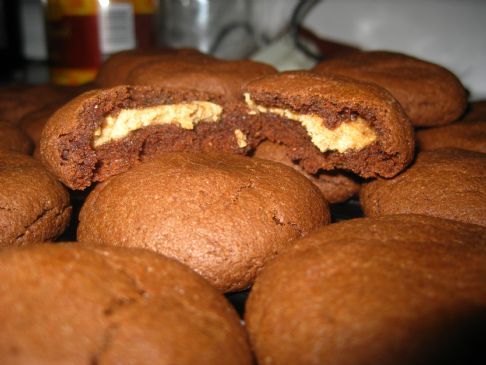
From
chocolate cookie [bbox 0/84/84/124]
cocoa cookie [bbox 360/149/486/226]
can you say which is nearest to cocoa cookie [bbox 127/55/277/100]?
chocolate cookie [bbox 0/84/84/124]

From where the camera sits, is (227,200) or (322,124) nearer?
(227,200)

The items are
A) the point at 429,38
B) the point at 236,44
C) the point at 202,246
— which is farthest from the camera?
the point at 236,44

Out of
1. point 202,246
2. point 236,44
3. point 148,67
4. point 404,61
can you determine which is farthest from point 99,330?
point 236,44

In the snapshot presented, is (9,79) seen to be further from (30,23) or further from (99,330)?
(99,330)

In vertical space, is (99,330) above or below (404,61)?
below

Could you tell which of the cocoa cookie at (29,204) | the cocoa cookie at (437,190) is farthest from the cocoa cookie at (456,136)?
the cocoa cookie at (29,204)

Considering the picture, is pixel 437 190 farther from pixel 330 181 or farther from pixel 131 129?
pixel 131 129

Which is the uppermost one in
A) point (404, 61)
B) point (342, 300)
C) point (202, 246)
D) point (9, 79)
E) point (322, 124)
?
point (404, 61)

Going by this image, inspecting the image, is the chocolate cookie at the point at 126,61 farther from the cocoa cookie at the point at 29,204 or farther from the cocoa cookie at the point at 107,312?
the cocoa cookie at the point at 107,312

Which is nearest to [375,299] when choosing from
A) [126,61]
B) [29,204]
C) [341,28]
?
[29,204]

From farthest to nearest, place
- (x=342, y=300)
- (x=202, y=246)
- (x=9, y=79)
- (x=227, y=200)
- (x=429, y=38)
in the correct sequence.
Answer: (x=9, y=79), (x=429, y=38), (x=227, y=200), (x=202, y=246), (x=342, y=300)
